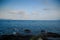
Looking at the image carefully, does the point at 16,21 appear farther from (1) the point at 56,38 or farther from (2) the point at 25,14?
(1) the point at 56,38

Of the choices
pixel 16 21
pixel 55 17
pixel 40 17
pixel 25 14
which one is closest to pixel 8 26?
pixel 16 21

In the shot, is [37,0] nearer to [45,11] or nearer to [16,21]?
[45,11]

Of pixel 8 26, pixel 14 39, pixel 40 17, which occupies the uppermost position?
pixel 40 17

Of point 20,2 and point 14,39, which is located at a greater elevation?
point 20,2

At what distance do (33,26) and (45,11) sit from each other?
0.79ft

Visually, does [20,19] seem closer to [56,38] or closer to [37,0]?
[37,0]

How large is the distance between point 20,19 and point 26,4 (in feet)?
0.67

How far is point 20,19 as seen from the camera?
122 centimetres

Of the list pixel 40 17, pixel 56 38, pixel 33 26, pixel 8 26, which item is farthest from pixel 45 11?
pixel 8 26

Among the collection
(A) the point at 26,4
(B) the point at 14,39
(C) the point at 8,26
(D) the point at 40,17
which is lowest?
(B) the point at 14,39

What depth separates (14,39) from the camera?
3.95 ft

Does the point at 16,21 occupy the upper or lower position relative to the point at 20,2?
lower

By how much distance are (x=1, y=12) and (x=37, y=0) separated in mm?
475

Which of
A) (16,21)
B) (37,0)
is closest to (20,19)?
(16,21)
